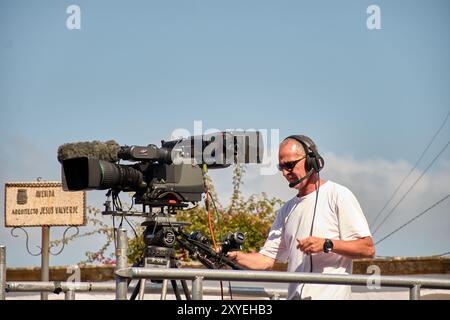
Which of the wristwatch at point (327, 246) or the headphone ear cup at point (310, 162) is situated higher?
the headphone ear cup at point (310, 162)

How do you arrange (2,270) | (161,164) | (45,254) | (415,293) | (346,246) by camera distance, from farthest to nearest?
(45,254)
(161,164)
(346,246)
(2,270)
(415,293)

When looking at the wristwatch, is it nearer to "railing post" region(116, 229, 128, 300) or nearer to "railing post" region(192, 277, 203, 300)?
"railing post" region(192, 277, 203, 300)

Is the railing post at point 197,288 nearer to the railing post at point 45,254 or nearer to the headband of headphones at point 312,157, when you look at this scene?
the headband of headphones at point 312,157

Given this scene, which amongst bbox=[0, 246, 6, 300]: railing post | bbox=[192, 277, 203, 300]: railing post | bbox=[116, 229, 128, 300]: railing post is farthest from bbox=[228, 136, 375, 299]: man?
bbox=[0, 246, 6, 300]: railing post

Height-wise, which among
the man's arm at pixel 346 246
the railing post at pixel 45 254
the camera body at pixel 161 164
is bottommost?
the railing post at pixel 45 254

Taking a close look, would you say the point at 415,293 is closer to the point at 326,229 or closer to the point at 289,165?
the point at 326,229

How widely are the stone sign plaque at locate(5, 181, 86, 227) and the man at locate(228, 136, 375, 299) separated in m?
6.63

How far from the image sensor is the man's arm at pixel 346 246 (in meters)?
6.00

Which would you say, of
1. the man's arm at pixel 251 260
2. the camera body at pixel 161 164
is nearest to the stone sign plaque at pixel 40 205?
the camera body at pixel 161 164

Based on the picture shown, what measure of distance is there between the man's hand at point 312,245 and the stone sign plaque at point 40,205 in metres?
7.33

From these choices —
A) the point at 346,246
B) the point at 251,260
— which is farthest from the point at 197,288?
the point at 251,260

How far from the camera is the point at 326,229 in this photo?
634 centimetres

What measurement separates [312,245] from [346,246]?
9.9 inches

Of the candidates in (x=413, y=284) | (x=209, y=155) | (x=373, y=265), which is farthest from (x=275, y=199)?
(x=413, y=284)
